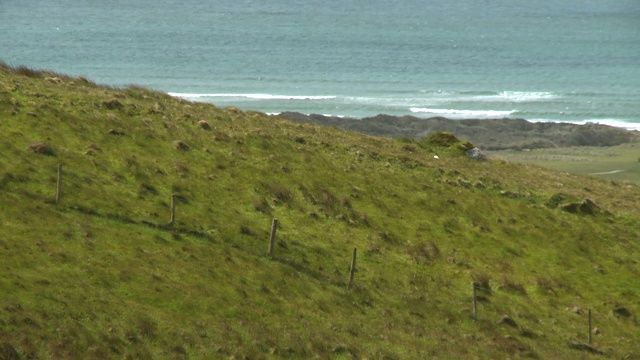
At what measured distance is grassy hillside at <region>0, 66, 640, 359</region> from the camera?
25.6 meters

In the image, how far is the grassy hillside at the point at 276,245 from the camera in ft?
84.0

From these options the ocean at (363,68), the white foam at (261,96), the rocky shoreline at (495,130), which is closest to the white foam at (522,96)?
the ocean at (363,68)

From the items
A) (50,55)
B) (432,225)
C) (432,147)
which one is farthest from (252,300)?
(50,55)

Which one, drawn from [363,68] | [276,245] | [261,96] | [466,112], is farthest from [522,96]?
[276,245]

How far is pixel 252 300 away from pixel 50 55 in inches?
5089

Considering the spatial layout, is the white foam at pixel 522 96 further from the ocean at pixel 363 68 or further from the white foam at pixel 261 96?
the white foam at pixel 261 96

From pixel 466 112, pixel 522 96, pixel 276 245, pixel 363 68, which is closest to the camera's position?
pixel 276 245

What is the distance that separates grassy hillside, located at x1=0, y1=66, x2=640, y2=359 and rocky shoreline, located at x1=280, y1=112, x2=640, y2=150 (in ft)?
89.7

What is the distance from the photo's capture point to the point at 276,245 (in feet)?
112

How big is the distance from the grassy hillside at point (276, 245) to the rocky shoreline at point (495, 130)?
27.3 metres

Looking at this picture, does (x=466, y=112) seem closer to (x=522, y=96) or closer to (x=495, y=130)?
(x=522, y=96)

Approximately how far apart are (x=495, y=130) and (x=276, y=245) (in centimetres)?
5398

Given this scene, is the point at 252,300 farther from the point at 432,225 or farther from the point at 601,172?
the point at 601,172

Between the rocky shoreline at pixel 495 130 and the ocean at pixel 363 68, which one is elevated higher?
the ocean at pixel 363 68
